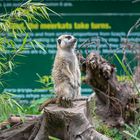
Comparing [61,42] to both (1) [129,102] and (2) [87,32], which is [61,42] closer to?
(1) [129,102]

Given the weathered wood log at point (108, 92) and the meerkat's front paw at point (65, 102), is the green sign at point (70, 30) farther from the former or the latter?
the meerkat's front paw at point (65, 102)

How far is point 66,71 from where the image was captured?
7.86 m

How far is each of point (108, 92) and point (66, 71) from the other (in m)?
0.80

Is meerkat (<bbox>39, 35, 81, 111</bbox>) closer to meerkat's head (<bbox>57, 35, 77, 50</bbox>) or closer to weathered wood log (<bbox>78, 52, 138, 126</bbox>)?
meerkat's head (<bbox>57, 35, 77, 50</bbox>)

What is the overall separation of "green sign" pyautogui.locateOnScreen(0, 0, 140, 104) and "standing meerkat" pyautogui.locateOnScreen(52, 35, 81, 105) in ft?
7.26

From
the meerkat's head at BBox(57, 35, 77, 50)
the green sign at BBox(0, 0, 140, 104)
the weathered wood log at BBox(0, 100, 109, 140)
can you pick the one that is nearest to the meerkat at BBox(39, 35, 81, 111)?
the meerkat's head at BBox(57, 35, 77, 50)

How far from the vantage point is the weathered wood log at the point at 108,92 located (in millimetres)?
8172

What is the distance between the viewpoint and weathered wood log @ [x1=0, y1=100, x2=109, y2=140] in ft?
24.2

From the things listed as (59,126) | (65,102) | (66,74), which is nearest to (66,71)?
(66,74)

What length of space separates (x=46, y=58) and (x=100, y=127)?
7.24ft

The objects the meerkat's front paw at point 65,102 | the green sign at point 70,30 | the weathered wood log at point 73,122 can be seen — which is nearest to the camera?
the weathered wood log at point 73,122

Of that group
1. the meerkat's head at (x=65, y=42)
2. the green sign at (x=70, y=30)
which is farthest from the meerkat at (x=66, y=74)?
the green sign at (x=70, y=30)

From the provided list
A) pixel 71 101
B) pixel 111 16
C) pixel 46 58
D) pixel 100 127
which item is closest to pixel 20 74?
pixel 46 58

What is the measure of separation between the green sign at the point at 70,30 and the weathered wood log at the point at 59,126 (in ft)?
7.74
